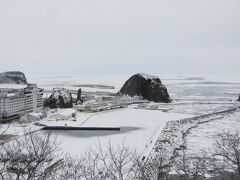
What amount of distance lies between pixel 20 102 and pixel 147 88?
27.0 meters

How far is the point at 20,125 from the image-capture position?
2664 centimetres

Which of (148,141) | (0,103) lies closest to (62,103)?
(0,103)

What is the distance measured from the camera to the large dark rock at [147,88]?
54875 mm

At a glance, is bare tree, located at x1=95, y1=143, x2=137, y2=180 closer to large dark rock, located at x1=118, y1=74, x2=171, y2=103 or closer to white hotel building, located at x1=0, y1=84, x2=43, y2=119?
white hotel building, located at x1=0, y1=84, x2=43, y2=119

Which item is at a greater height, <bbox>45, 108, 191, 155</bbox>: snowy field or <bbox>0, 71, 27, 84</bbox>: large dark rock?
<bbox>0, 71, 27, 84</bbox>: large dark rock

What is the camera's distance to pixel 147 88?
5697 centimetres

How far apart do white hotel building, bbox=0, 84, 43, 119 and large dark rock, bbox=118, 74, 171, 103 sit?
2145 cm

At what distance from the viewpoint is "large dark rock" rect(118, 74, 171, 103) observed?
180 ft

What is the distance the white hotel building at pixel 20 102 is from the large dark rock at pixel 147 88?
845 inches

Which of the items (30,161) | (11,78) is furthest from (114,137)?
(11,78)

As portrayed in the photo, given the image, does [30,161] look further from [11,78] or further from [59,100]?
[11,78]

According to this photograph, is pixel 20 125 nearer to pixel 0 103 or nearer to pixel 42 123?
pixel 42 123

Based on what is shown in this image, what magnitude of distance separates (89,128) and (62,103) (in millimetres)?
16705

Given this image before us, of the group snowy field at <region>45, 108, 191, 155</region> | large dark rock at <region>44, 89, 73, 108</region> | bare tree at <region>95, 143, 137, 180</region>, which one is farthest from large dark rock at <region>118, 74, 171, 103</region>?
bare tree at <region>95, 143, 137, 180</region>
